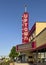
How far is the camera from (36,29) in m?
55.9

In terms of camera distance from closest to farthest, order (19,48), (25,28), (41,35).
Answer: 1. (41,35)
2. (19,48)
3. (25,28)

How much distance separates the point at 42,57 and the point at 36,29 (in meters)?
11.3

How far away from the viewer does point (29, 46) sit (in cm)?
4712

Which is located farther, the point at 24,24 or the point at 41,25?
the point at 24,24

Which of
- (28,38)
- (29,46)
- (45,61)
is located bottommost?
(45,61)

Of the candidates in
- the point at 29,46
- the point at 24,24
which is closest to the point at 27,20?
the point at 24,24

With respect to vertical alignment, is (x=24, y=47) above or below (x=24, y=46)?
below

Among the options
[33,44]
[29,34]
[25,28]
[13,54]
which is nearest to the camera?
[33,44]

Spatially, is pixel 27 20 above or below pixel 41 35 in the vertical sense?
above

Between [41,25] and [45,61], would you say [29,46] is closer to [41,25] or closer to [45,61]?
[45,61]

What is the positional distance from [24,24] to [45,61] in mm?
19055

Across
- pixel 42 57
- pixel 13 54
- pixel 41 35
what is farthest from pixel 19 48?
pixel 13 54

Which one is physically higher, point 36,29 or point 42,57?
point 36,29

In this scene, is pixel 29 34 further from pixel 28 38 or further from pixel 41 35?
pixel 41 35
